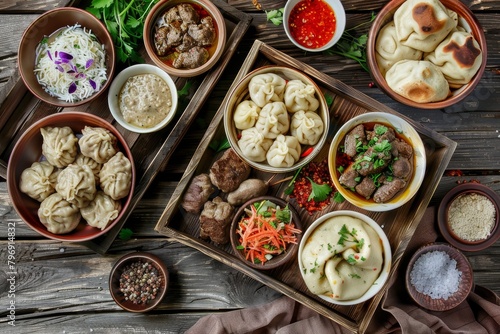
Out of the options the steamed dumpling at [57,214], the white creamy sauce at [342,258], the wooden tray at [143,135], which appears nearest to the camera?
the white creamy sauce at [342,258]

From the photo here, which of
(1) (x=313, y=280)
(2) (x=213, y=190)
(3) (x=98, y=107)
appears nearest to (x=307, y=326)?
(1) (x=313, y=280)

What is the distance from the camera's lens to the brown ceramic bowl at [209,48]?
10.3ft

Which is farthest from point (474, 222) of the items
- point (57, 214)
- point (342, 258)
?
point (57, 214)

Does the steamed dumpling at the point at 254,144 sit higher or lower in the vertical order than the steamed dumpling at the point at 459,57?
lower

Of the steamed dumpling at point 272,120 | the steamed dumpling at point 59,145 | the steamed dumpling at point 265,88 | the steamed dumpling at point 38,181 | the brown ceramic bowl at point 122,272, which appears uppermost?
the steamed dumpling at point 265,88

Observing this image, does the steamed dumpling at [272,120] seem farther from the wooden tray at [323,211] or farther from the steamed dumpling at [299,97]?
the wooden tray at [323,211]

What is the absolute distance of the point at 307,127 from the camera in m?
3.01

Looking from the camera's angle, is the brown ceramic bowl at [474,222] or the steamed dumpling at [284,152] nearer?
the steamed dumpling at [284,152]

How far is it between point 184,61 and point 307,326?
1908 millimetres

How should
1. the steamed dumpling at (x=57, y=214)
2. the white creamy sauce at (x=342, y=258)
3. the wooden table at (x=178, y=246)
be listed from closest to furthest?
the white creamy sauce at (x=342, y=258)
the steamed dumpling at (x=57, y=214)
the wooden table at (x=178, y=246)

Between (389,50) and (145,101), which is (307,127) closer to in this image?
(389,50)

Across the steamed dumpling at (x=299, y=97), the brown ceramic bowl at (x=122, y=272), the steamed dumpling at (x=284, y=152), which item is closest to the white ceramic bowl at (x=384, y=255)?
the steamed dumpling at (x=284, y=152)

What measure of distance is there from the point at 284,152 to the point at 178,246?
1.06 m

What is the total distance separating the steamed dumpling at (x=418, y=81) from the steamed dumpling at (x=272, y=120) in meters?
0.70
